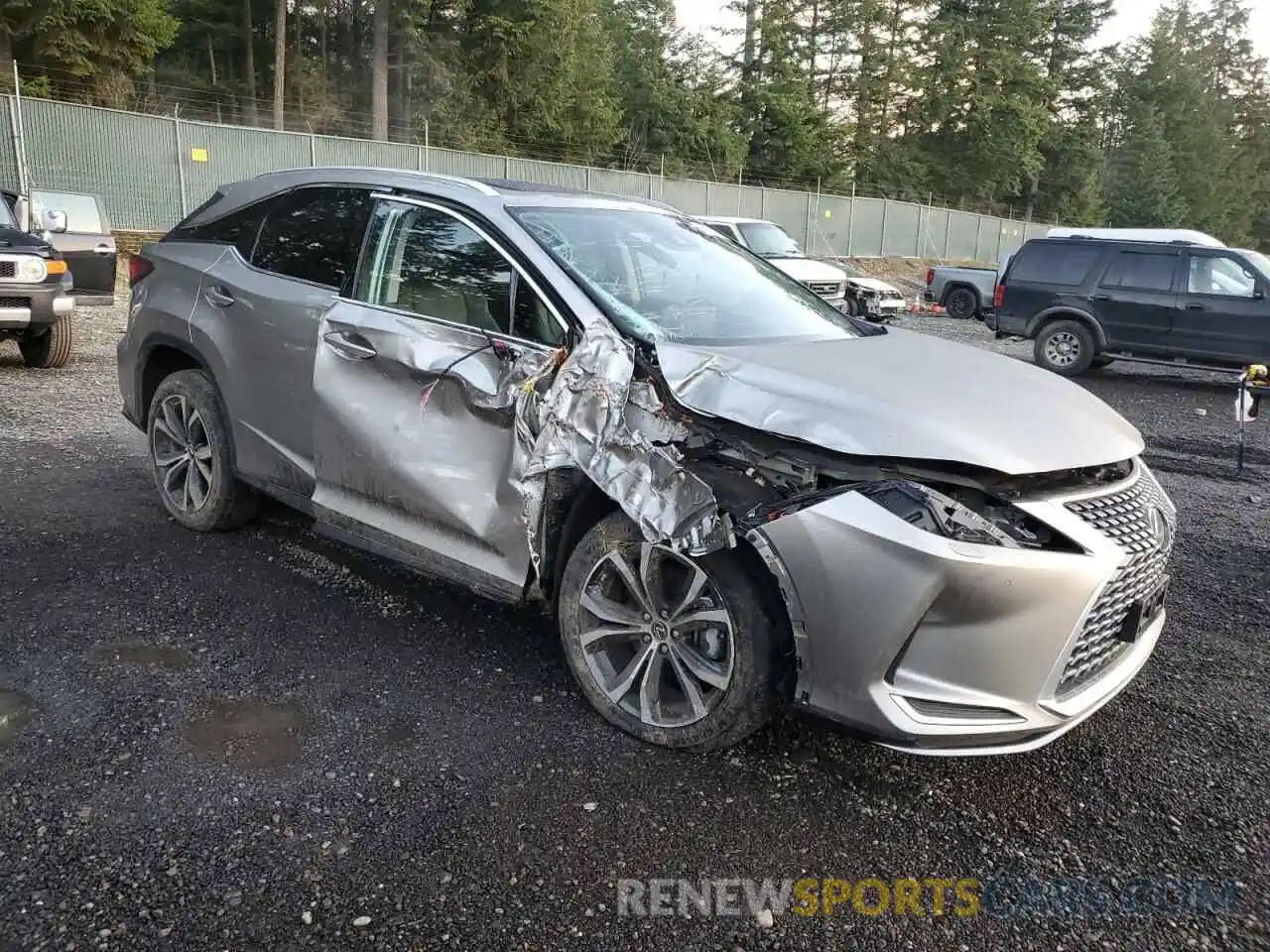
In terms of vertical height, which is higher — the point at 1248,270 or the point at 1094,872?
the point at 1248,270

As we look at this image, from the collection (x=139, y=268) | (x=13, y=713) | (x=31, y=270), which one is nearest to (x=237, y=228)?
(x=139, y=268)

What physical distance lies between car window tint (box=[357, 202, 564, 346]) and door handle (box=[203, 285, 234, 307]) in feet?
2.93

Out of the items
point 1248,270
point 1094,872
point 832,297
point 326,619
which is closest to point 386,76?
point 832,297

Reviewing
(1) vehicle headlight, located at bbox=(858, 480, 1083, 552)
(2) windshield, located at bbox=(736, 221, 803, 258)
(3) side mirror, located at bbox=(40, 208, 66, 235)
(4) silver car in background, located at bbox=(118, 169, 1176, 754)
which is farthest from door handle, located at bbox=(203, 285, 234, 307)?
(2) windshield, located at bbox=(736, 221, 803, 258)

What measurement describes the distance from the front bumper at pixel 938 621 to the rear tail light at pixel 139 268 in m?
3.89

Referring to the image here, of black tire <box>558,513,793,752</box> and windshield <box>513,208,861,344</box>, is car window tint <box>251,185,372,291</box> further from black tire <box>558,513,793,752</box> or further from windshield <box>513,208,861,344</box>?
black tire <box>558,513,793,752</box>

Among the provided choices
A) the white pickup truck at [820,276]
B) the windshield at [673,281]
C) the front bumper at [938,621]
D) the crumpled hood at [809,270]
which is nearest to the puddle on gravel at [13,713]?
the windshield at [673,281]

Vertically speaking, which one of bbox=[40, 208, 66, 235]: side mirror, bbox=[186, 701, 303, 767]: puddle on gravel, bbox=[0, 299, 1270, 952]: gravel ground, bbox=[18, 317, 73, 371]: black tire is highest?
bbox=[40, 208, 66, 235]: side mirror

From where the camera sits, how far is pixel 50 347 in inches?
378

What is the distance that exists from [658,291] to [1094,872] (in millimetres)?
2367

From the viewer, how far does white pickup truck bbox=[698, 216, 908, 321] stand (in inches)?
639

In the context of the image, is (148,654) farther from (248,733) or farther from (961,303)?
(961,303)

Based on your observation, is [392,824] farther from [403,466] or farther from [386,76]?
[386,76]

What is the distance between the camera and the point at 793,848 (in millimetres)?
2662
